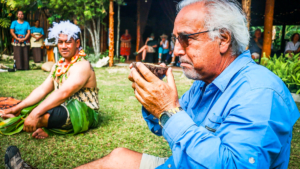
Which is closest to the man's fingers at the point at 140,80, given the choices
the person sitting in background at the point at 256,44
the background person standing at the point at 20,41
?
the person sitting in background at the point at 256,44

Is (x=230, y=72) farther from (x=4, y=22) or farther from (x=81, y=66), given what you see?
Answer: (x=4, y=22)

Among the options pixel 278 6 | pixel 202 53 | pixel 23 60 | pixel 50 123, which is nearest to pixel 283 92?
pixel 202 53

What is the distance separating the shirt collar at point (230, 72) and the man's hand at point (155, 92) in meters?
0.29

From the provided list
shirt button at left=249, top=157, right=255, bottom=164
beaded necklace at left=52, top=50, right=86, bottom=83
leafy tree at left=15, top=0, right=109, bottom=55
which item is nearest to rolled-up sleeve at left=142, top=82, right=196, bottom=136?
shirt button at left=249, top=157, right=255, bottom=164

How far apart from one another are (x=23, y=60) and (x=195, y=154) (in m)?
10.2

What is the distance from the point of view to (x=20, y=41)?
906cm

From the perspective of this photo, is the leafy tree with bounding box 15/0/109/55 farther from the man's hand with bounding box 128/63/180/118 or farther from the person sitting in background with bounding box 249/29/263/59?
the man's hand with bounding box 128/63/180/118

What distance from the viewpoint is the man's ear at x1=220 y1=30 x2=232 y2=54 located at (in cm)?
134

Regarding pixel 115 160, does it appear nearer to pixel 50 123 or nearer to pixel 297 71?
pixel 50 123

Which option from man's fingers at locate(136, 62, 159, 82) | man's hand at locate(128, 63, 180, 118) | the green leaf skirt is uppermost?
man's fingers at locate(136, 62, 159, 82)

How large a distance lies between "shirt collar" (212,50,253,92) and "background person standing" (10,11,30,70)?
9.88m

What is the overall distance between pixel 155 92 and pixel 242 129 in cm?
48

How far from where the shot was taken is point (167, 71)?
142 cm

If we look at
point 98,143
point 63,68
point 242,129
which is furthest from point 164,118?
point 63,68
